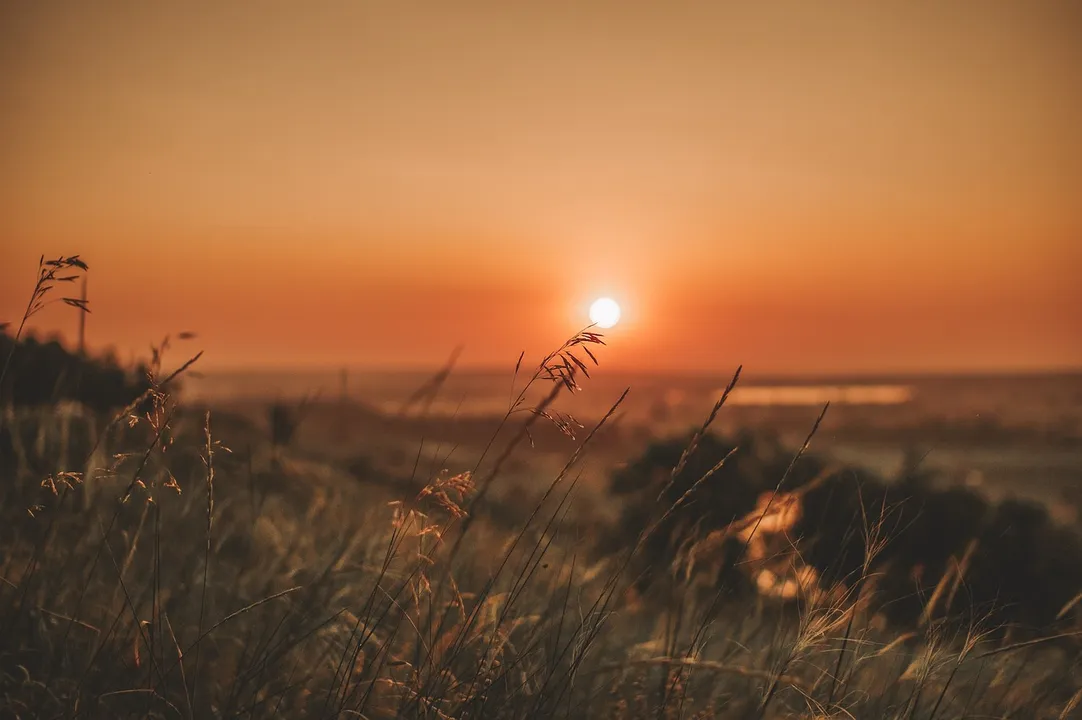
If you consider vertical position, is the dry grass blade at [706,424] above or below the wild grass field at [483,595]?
above

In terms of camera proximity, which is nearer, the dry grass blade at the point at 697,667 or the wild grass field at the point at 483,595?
the dry grass blade at the point at 697,667

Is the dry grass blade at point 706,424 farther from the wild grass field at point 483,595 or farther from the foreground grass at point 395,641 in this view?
the foreground grass at point 395,641

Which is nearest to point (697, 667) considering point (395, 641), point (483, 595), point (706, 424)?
point (483, 595)

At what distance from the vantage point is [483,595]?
6.91ft

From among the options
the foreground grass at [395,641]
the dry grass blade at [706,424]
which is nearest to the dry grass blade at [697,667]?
the foreground grass at [395,641]

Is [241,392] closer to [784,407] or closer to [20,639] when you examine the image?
[20,639]

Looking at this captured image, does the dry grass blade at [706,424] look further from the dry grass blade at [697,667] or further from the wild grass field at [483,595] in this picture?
the dry grass blade at [697,667]

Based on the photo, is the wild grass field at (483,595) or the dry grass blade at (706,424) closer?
the dry grass blade at (706,424)

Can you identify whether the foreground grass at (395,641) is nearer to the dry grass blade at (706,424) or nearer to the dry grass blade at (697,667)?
the dry grass blade at (697,667)

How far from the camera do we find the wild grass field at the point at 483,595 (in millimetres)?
2105

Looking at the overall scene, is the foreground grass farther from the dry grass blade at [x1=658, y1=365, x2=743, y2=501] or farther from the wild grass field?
the dry grass blade at [x1=658, y1=365, x2=743, y2=501]

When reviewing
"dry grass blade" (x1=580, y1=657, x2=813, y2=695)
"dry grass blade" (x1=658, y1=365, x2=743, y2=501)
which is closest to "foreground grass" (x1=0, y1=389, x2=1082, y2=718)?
"dry grass blade" (x1=580, y1=657, x2=813, y2=695)

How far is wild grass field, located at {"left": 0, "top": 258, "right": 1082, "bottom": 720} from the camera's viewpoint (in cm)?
211

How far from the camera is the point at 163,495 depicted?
5391 mm
